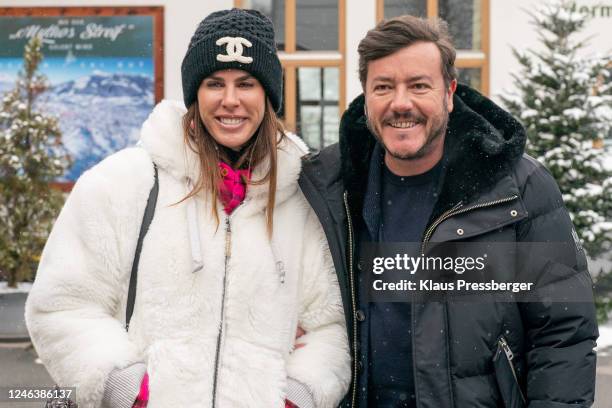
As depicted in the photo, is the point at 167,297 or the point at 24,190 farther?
the point at 24,190

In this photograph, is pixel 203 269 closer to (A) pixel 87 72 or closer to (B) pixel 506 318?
(B) pixel 506 318

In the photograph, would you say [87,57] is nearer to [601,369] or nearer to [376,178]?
[601,369]

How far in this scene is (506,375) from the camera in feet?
8.39

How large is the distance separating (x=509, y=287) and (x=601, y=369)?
17.2 feet

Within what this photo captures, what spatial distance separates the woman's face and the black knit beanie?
35 mm

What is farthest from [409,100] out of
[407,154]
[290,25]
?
[290,25]

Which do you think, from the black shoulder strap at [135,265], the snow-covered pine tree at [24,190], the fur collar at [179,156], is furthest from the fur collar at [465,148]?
the snow-covered pine tree at [24,190]

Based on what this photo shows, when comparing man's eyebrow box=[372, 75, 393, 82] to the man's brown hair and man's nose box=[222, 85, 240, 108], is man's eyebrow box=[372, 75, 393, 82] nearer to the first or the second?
the man's brown hair

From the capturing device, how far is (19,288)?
10.4m

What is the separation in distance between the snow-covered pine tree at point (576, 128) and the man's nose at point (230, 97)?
6.88 metres

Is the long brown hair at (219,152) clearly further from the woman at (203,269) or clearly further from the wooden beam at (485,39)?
the wooden beam at (485,39)

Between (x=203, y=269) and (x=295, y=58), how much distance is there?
34.6 ft

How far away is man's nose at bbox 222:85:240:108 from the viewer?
8.91 feet

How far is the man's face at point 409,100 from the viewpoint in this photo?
272 cm
